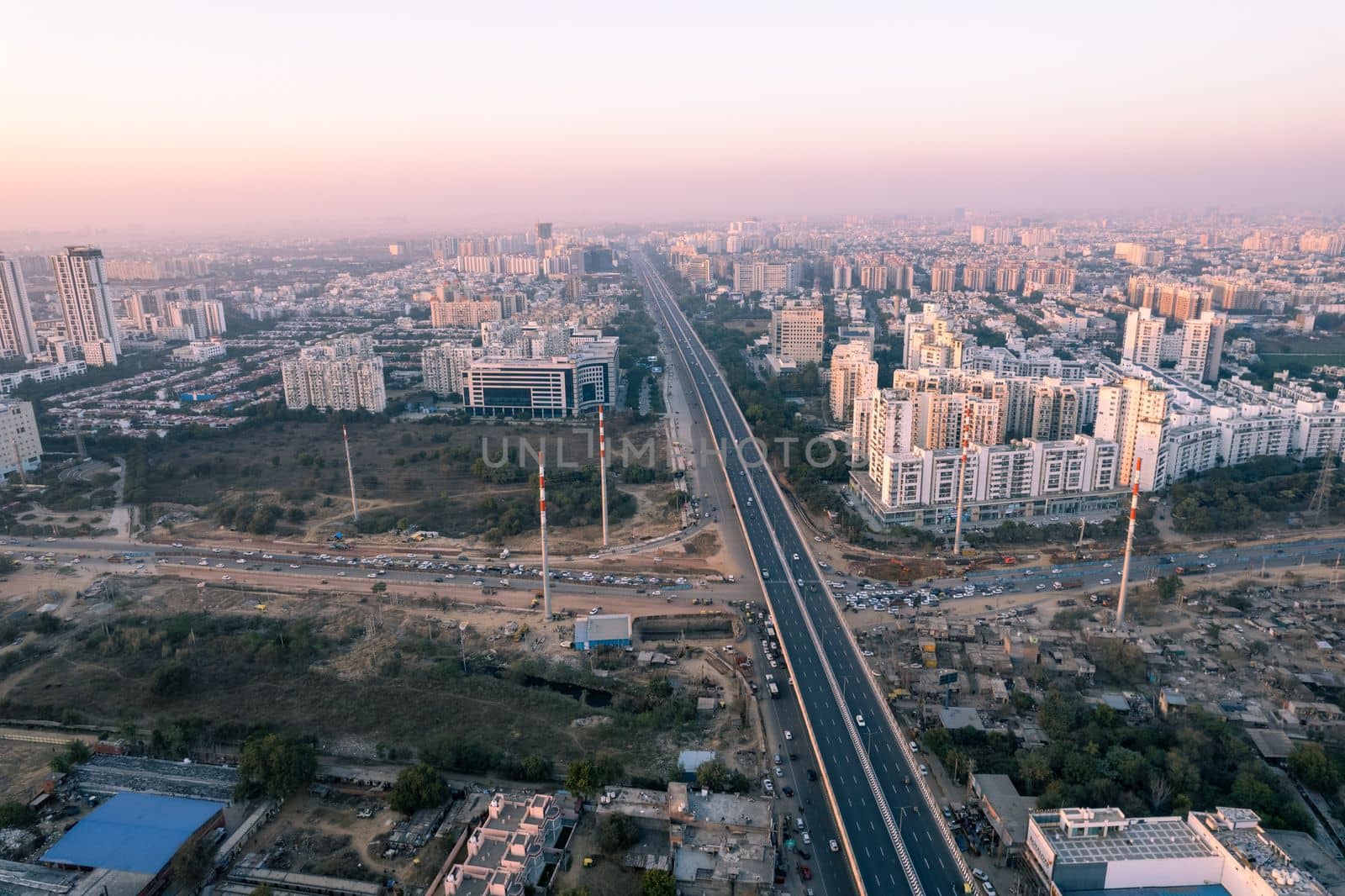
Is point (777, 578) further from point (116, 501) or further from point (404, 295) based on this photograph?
point (404, 295)

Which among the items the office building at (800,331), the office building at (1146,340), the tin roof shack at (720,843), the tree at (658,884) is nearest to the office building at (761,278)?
the office building at (800,331)

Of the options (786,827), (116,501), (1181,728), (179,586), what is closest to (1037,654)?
(1181,728)

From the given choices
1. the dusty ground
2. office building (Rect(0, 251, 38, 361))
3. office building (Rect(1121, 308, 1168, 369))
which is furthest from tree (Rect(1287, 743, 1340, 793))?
office building (Rect(0, 251, 38, 361))

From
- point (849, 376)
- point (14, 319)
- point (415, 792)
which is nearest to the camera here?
point (415, 792)

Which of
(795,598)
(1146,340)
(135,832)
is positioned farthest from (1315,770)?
(1146,340)

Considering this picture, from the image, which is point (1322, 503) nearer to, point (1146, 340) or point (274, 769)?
point (1146, 340)

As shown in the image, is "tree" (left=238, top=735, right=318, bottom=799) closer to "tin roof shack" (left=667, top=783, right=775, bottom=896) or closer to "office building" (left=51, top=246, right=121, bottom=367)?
"tin roof shack" (left=667, top=783, right=775, bottom=896)
